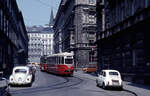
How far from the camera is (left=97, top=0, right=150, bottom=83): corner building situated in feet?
79.6

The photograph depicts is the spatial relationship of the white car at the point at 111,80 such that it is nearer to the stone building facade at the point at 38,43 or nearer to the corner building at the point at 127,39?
the corner building at the point at 127,39

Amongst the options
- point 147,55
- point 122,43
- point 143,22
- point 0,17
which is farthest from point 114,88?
point 0,17

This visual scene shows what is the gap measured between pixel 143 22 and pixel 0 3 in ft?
60.9

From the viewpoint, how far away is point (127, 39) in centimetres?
2900

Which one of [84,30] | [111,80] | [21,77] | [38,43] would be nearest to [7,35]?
[21,77]

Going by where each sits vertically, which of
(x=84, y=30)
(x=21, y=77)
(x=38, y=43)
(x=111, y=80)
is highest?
(x=38, y=43)

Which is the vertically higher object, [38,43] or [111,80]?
[38,43]

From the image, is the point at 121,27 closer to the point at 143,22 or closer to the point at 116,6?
the point at 116,6

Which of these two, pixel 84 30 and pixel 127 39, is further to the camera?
pixel 84 30

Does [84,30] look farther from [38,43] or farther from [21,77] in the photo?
[38,43]

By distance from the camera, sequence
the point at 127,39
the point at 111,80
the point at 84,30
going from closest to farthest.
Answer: the point at 111,80 → the point at 127,39 → the point at 84,30

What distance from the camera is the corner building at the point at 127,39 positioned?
24.2m

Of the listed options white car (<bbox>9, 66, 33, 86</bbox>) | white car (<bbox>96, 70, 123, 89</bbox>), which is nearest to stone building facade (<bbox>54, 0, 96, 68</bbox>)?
white car (<bbox>9, 66, 33, 86</bbox>)

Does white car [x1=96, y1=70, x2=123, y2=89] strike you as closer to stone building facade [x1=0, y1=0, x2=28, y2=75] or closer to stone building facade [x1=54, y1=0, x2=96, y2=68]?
stone building facade [x1=0, y1=0, x2=28, y2=75]
